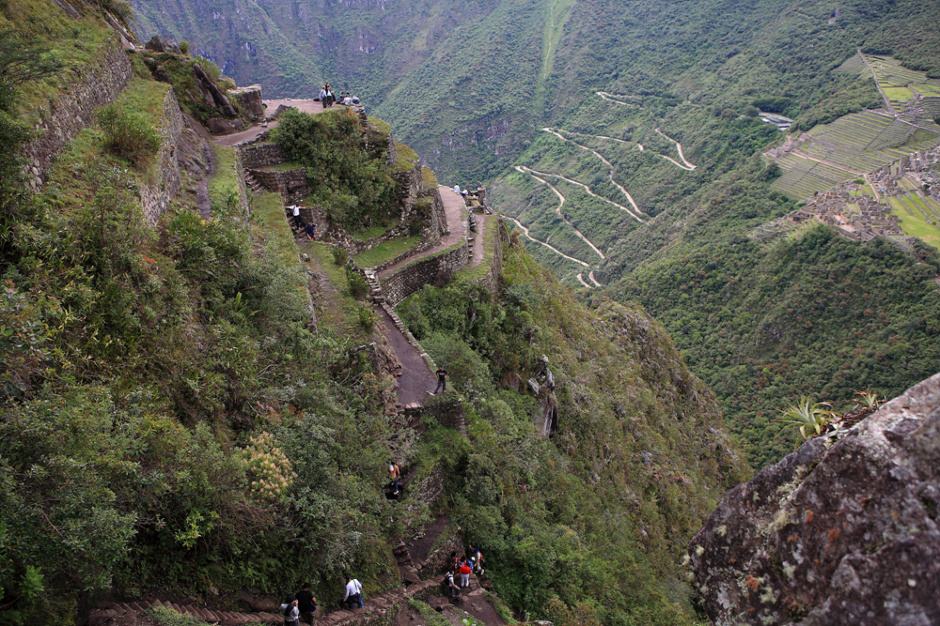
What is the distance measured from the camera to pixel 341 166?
69.9 feet

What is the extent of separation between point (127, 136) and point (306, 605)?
1033 centimetres

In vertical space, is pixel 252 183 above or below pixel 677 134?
above

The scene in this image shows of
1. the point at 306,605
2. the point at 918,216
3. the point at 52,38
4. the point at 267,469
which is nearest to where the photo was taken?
the point at 306,605

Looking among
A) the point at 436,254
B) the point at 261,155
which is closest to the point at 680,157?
the point at 436,254

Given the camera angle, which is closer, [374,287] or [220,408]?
[220,408]

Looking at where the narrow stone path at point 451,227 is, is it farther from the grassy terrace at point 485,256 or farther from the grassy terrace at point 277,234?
the grassy terrace at point 277,234

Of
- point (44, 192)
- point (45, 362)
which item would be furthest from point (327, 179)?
point (45, 362)

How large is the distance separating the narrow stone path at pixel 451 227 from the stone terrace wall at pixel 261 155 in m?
6.04

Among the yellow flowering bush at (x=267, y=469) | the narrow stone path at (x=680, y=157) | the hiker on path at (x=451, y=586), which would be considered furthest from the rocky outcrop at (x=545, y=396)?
the narrow stone path at (x=680, y=157)

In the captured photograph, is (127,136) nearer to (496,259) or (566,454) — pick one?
(496,259)

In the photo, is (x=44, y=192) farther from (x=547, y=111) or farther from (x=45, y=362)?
(x=547, y=111)

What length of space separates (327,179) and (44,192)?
40.5ft

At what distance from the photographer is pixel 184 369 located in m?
8.92

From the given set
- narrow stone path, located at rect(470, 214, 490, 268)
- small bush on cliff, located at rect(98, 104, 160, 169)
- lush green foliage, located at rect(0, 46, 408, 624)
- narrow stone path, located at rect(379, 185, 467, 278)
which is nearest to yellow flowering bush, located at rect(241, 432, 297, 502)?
lush green foliage, located at rect(0, 46, 408, 624)
